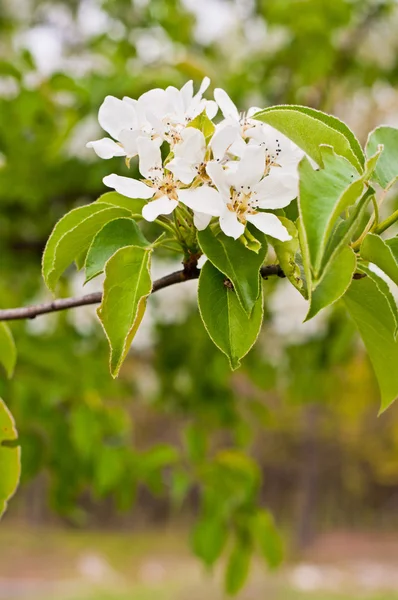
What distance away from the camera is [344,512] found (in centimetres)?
834

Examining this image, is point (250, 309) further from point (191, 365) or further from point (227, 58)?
point (227, 58)

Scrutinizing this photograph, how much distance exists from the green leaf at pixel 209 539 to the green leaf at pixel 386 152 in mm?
1083

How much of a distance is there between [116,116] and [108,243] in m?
0.08

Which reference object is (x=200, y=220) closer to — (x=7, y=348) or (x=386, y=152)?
(x=386, y=152)

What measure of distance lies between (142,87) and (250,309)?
105 centimetres

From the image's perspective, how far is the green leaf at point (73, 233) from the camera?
0.41 m

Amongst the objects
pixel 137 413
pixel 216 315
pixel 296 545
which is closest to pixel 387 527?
pixel 296 545

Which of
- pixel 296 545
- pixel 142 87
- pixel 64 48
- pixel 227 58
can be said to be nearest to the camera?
pixel 142 87

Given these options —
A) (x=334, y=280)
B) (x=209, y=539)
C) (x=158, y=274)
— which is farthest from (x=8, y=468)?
(x=158, y=274)

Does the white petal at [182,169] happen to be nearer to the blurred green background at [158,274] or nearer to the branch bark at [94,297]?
the branch bark at [94,297]

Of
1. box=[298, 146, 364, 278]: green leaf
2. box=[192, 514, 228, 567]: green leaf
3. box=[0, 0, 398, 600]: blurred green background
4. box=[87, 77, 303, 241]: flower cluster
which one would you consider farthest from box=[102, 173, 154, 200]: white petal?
box=[192, 514, 228, 567]: green leaf

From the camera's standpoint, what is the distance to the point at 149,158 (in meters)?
0.40

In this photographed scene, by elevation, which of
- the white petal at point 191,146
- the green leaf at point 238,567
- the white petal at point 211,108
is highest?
the white petal at point 211,108

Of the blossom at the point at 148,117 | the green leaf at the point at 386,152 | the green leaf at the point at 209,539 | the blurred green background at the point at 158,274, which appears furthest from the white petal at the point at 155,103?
the green leaf at the point at 209,539
